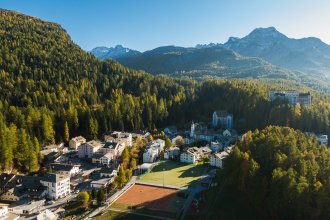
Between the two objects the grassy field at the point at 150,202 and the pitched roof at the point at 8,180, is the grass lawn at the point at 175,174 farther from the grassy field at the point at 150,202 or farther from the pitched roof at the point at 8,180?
the pitched roof at the point at 8,180

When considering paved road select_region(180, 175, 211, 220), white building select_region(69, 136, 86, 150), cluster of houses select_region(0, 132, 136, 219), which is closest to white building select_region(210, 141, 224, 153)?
paved road select_region(180, 175, 211, 220)

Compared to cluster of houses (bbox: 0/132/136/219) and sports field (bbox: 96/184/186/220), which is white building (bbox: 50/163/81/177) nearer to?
cluster of houses (bbox: 0/132/136/219)

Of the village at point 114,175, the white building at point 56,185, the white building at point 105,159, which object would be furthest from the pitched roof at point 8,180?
the white building at point 105,159

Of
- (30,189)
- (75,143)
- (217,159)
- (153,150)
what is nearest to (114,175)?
(153,150)

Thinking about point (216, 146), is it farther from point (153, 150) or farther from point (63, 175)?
point (63, 175)

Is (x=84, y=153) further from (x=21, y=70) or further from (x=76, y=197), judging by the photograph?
(x=21, y=70)

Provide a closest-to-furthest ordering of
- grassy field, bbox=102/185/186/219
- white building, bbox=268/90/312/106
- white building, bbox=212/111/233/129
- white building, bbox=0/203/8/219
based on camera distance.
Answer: white building, bbox=0/203/8/219 → grassy field, bbox=102/185/186/219 → white building, bbox=268/90/312/106 → white building, bbox=212/111/233/129
